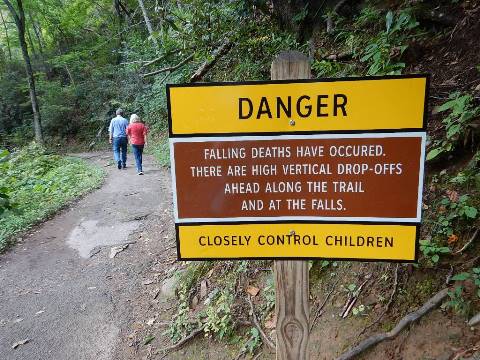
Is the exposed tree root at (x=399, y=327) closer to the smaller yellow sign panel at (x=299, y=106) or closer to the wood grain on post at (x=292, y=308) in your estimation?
the wood grain on post at (x=292, y=308)

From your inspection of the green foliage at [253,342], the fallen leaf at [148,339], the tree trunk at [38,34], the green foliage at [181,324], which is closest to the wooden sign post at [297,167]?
the green foliage at [253,342]

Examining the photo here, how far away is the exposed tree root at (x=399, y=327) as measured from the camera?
2559 mm

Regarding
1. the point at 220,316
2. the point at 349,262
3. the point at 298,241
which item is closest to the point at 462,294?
the point at 349,262

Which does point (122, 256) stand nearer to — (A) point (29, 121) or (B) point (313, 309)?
(B) point (313, 309)

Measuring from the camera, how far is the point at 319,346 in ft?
9.55

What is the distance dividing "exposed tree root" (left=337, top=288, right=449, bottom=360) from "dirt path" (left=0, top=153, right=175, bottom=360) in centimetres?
243

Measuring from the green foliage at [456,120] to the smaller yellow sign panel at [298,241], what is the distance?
175 cm

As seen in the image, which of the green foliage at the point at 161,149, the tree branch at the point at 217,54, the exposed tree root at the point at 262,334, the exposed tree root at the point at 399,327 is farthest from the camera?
the green foliage at the point at 161,149

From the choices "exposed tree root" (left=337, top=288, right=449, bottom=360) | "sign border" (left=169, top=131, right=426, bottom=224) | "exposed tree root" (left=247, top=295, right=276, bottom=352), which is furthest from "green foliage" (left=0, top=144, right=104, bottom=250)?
"exposed tree root" (left=337, top=288, right=449, bottom=360)

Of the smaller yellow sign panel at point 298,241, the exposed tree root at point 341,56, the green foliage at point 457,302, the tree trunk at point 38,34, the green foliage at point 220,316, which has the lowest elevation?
the green foliage at point 220,316

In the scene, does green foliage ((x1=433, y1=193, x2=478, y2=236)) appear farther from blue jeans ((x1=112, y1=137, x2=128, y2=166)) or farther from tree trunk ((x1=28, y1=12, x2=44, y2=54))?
tree trunk ((x1=28, y1=12, x2=44, y2=54))

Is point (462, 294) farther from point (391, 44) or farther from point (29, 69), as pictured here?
point (29, 69)

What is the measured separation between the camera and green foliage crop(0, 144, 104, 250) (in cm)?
718

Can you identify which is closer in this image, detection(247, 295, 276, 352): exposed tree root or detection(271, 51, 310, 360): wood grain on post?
detection(271, 51, 310, 360): wood grain on post
